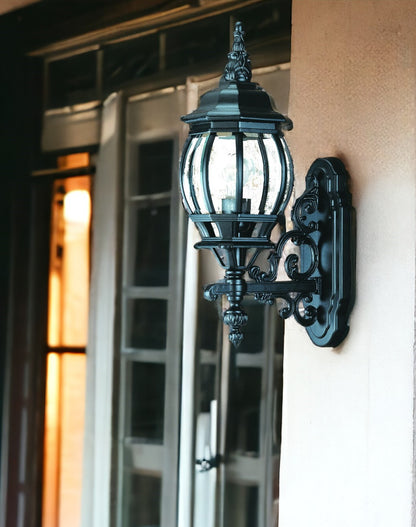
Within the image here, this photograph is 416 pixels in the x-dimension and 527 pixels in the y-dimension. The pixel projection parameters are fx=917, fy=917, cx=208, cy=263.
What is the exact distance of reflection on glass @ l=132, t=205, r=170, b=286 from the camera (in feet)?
8.45

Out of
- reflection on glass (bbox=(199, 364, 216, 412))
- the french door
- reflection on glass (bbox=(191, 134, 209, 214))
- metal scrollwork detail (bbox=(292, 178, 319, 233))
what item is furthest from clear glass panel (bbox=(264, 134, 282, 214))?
reflection on glass (bbox=(199, 364, 216, 412))

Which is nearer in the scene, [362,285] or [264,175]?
[264,175]

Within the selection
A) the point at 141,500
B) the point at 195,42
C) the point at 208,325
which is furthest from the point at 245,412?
the point at 195,42

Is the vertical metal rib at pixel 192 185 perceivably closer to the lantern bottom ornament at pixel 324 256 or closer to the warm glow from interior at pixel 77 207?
the lantern bottom ornament at pixel 324 256

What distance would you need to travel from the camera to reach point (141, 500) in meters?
2.64

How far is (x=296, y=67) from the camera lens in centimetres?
208

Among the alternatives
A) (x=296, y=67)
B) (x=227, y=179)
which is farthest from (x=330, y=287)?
(x=296, y=67)

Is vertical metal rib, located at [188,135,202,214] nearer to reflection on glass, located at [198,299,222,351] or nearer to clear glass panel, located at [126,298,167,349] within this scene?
reflection on glass, located at [198,299,222,351]

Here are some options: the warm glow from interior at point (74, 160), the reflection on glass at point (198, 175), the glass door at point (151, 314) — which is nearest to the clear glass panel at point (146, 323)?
the glass door at point (151, 314)

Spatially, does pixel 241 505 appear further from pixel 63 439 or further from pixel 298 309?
pixel 63 439

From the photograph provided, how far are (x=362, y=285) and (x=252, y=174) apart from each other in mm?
373

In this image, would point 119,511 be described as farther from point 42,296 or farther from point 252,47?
point 252,47

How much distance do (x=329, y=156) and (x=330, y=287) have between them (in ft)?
0.94

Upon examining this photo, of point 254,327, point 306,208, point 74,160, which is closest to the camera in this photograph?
point 306,208
